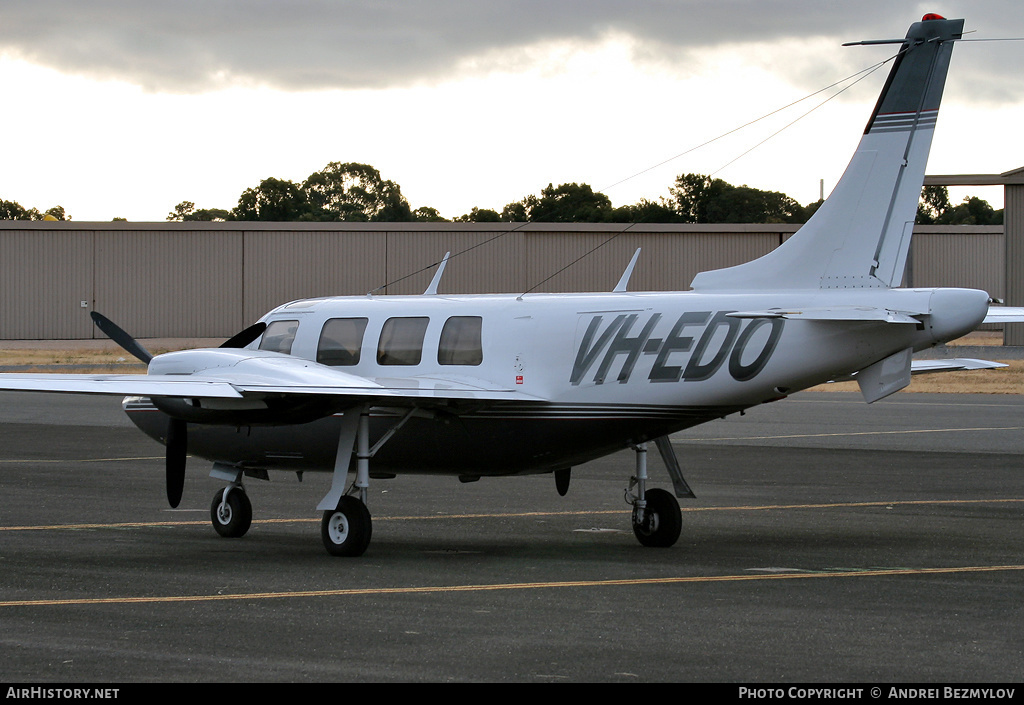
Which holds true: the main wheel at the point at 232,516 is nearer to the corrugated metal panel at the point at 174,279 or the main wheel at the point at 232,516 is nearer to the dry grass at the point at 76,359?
the dry grass at the point at 76,359

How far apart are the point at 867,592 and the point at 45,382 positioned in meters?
8.47

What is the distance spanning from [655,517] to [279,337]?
5413 millimetres

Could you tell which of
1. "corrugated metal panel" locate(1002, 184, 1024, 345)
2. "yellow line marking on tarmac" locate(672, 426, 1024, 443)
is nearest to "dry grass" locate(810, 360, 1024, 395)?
"corrugated metal panel" locate(1002, 184, 1024, 345)

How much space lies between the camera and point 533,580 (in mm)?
12469

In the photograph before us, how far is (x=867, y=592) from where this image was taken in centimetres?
1172

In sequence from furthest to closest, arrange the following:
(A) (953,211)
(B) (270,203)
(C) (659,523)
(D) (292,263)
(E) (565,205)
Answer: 1. (A) (953,211)
2. (B) (270,203)
3. (E) (565,205)
4. (D) (292,263)
5. (C) (659,523)

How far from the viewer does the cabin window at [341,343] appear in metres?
16.1

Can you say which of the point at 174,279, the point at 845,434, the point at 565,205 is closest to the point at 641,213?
the point at 565,205

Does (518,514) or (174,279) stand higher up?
(174,279)

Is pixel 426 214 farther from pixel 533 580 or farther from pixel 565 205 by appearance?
pixel 533 580

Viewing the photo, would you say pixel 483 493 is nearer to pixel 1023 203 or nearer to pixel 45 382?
pixel 45 382

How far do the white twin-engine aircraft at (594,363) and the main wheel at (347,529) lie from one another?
0.7 inches

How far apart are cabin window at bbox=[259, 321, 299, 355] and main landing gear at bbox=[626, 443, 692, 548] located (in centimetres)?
472

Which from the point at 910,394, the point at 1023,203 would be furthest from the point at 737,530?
the point at 1023,203
